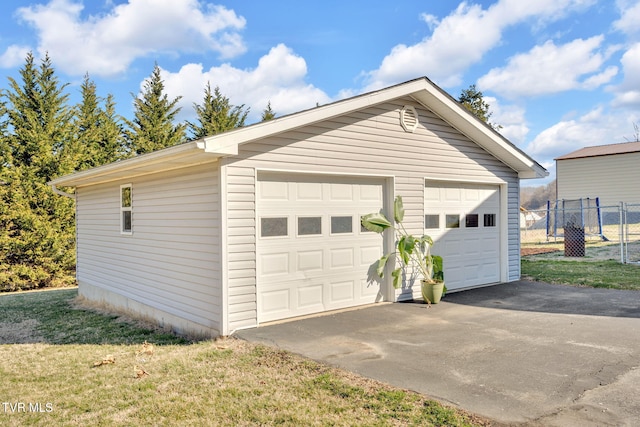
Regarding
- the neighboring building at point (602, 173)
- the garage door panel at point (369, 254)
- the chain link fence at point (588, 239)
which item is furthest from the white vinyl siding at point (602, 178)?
the garage door panel at point (369, 254)

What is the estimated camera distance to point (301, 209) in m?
6.90

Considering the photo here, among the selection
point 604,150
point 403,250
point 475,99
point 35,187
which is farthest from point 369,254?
point 604,150

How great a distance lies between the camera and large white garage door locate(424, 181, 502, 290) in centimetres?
885

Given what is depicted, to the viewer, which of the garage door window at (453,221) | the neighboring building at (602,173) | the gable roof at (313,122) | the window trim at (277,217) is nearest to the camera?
the gable roof at (313,122)

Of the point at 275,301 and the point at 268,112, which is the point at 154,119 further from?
the point at 275,301

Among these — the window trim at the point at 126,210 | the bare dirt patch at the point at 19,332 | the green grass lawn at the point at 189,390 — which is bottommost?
the bare dirt patch at the point at 19,332

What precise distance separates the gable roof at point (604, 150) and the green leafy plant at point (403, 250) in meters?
22.1

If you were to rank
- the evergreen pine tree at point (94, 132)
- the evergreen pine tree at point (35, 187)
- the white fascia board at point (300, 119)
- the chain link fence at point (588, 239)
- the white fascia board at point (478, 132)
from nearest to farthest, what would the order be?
the white fascia board at point (300, 119), the white fascia board at point (478, 132), the evergreen pine tree at point (35, 187), the chain link fence at point (588, 239), the evergreen pine tree at point (94, 132)

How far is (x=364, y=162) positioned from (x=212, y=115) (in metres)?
14.1

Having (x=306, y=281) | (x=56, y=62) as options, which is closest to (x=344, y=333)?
(x=306, y=281)

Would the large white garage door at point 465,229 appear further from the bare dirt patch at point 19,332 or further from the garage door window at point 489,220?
the bare dirt patch at point 19,332

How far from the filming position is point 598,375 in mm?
4234

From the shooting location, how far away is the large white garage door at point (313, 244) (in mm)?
6508

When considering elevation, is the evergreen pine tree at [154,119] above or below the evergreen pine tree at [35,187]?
above
